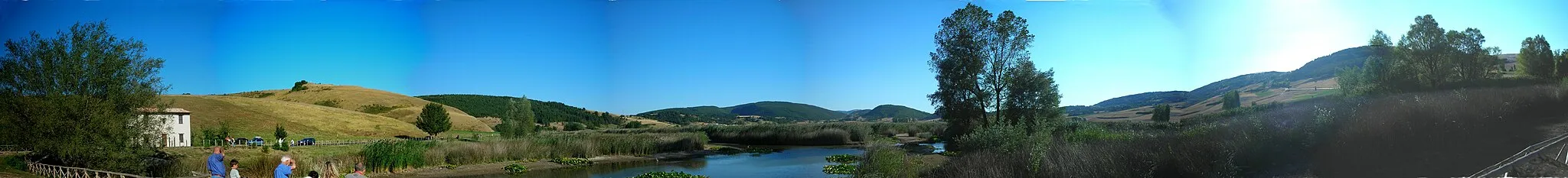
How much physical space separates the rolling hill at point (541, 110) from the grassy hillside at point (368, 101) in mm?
10485

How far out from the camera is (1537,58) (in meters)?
26.6

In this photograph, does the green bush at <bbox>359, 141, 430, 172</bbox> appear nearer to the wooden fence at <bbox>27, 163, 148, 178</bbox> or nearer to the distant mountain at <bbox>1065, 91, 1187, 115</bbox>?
the wooden fence at <bbox>27, 163, 148, 178</bbox>

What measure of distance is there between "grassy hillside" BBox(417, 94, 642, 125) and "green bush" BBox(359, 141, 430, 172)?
83116 mm

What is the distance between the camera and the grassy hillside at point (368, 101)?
89.7 m

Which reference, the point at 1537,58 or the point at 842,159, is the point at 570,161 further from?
the point at 1537,58

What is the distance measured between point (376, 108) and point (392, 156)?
87427 millimetres

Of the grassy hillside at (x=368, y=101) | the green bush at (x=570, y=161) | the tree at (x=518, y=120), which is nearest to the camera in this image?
the green bush at (x=570, y=161)

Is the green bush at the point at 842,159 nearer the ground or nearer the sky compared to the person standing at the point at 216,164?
nearer the ground

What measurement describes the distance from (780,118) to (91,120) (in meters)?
87.0

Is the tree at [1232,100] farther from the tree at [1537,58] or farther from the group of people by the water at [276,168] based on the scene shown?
the group of people by the water at [276,168]

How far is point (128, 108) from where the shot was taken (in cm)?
1927

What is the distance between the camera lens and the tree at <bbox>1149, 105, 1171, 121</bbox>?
1913 cm

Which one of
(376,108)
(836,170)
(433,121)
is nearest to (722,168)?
(836,170)

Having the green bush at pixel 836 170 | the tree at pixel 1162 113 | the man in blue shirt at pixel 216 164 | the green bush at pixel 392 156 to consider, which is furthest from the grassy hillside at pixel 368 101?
the tree at pixel 1162 113
